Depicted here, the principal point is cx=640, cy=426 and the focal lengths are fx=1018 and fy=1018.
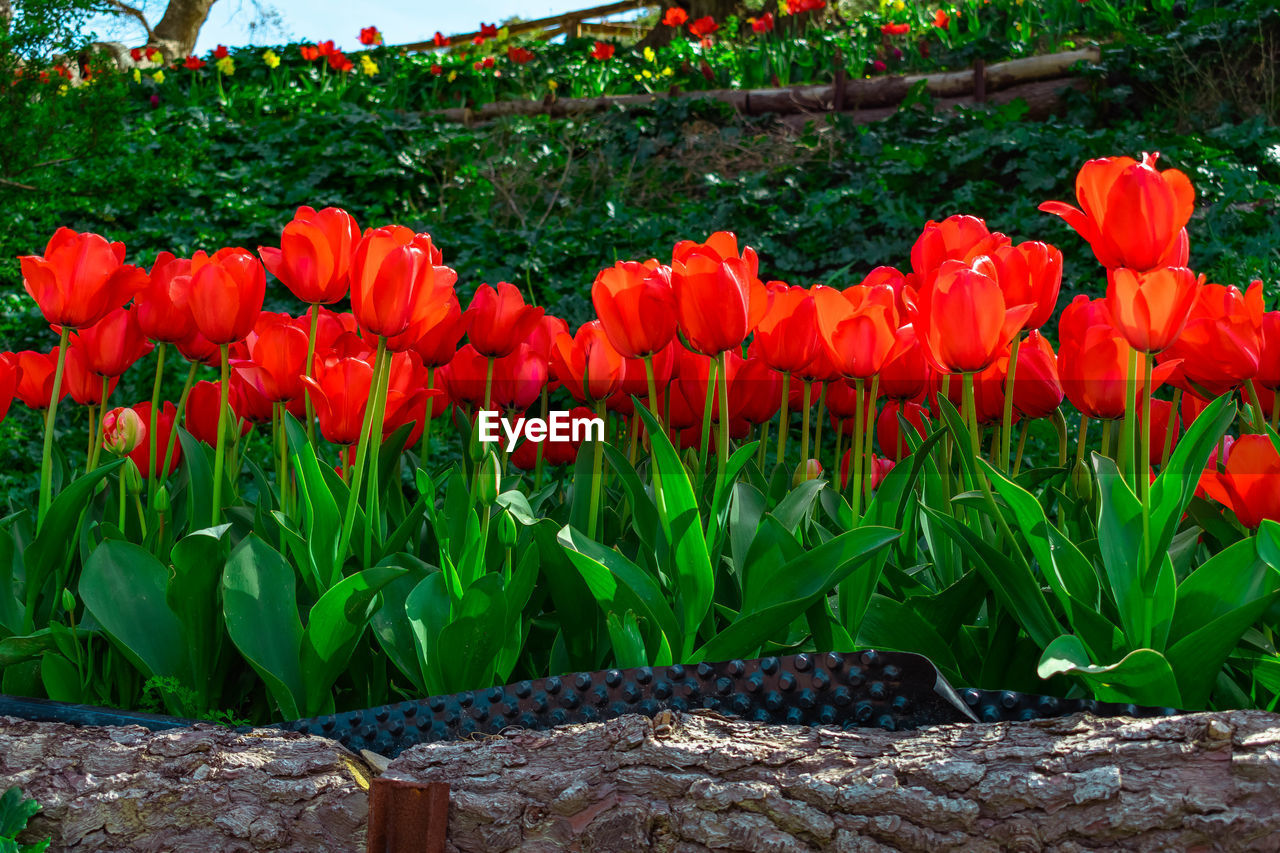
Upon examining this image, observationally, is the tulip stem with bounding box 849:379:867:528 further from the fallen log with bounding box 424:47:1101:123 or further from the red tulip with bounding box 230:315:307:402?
the fallen log with bounding box 424:47:1101:123

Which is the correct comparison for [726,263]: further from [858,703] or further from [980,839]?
[980,839]

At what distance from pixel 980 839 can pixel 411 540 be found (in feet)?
2.88

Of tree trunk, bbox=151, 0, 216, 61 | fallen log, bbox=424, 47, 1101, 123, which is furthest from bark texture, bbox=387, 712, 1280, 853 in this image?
tree trunk, bbox=151, 0, 216, 61

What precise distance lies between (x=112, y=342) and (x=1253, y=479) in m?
1.45

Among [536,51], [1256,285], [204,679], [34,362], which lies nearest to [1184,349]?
[1256,285]

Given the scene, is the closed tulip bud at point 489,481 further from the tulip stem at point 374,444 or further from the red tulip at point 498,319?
the red tulip at point 498,319

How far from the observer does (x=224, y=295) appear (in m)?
1.24

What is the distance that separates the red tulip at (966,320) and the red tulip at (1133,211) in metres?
0.10

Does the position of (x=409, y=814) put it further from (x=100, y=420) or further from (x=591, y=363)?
(x=100, y=420)

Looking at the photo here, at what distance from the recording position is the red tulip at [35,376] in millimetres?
1511

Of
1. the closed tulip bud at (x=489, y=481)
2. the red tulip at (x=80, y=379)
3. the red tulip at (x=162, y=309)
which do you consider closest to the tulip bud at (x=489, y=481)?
the closed tulip bud at (x=489, y=481)

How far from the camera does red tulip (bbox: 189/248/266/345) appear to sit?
1233 mm

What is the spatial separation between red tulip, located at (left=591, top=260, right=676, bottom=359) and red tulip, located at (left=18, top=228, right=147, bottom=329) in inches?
24.2

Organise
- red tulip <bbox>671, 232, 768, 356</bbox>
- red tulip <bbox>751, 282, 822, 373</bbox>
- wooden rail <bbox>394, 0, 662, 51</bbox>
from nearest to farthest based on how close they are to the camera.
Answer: red tulip <bbox>671, 232, 768, 356</bbox>, red tulip <bbox>751, 282, 822, 373</bbox>, wooden rail <bbox>394, 0, 662, 51</bbox>
